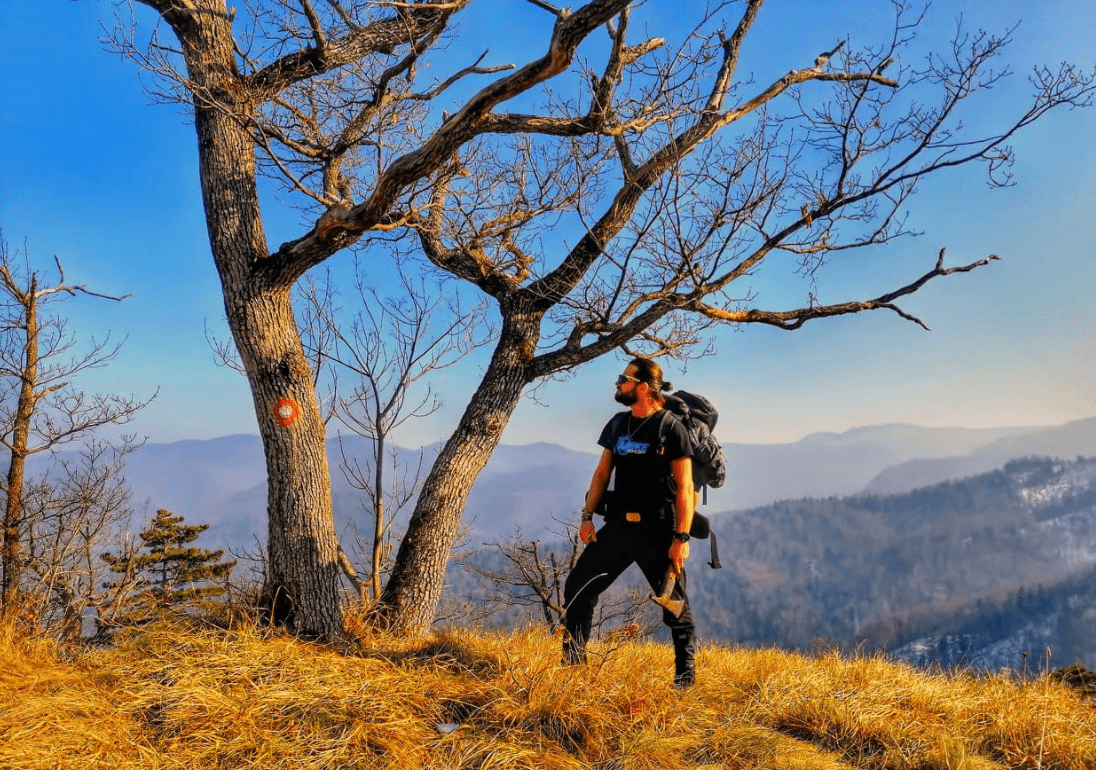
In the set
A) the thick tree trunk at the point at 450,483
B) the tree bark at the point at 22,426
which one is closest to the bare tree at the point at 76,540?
the tree bark at the point at 22,426

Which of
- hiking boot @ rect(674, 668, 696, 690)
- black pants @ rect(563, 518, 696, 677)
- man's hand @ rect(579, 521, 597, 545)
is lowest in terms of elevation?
hiking boot @ rect(674, 668, 696, 690)

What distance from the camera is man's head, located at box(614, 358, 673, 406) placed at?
16.0ft

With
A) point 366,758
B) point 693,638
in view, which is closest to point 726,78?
point 693,638

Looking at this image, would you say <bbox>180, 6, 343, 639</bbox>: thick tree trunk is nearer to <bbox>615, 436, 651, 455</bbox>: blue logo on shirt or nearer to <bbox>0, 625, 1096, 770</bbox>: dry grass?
<bbox>0, 625, 1096, 770</bbox>: dry grass

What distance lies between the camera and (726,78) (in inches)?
245

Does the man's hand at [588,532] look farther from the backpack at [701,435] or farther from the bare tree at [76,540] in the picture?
the bare tree at [76,540]

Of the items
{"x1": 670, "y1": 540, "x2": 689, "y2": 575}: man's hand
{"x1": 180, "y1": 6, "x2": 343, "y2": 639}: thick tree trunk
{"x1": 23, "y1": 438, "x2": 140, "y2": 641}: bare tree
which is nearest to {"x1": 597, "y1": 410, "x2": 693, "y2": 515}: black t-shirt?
{"x1": 670, "y1": 540, "x2": 689, "y2": 575}: man's hand

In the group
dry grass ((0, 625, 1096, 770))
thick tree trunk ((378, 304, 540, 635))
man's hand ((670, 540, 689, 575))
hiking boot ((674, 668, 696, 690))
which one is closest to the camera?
dry grass ((0, 625, 1096, 770))

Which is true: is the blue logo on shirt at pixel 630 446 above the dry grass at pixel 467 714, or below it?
above

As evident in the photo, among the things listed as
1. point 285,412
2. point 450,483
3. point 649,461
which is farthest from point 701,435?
point 285,412

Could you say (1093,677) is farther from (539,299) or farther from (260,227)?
(260,227)

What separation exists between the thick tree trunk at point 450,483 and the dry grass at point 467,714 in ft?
2.95

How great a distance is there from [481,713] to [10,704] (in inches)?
101

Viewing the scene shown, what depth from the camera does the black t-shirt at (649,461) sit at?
15.2 feet
